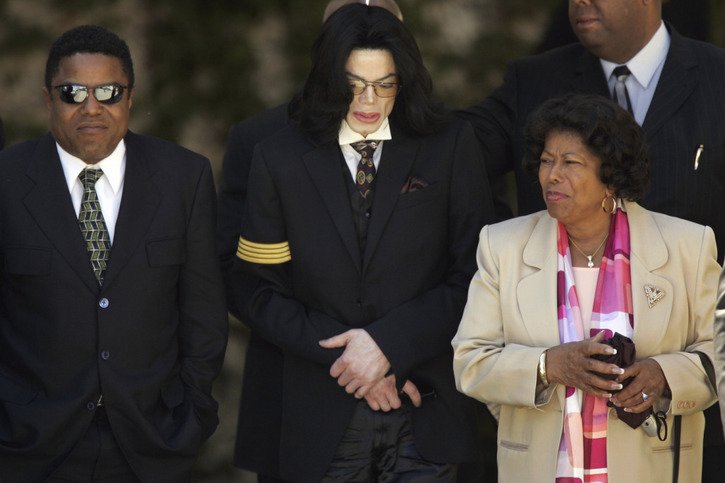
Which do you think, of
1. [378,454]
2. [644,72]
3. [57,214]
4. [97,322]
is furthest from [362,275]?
[644,72]

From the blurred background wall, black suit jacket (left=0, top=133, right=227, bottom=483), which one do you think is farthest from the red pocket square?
the blurred background wall

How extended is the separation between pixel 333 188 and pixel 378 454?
773mm

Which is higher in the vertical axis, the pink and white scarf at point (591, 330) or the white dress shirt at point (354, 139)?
the white dress shirt at point (354, 139)

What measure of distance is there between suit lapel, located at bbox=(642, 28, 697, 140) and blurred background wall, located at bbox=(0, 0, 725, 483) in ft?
4.28

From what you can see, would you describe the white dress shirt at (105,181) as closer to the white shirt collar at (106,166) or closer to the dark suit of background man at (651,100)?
Answer: the white shirt collar at (106,166)

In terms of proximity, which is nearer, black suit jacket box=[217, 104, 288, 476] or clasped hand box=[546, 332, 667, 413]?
clasped hand box=[546, 332, 667, 413]

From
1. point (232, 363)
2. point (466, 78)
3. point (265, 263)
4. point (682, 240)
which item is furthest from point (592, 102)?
point (232, 363)

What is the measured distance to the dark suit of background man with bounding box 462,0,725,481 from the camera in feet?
15.0

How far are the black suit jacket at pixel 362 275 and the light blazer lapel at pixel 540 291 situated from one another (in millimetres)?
319

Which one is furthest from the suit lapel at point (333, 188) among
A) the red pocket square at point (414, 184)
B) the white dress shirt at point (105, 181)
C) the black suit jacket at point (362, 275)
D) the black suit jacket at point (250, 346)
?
the white dress shirt at point (105, 181)

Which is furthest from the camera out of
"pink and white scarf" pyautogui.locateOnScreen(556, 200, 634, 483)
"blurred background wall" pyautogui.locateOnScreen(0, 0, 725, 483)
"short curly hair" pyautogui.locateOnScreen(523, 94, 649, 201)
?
"blurred background wall" pyautogui.locateOnScreen(0, 0, 725, 483)

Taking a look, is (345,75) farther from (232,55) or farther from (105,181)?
(232,55)

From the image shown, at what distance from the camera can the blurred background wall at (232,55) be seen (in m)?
6.02

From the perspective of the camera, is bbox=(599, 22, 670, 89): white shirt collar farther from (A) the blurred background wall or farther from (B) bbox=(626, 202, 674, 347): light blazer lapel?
(A) the blurred background wall
